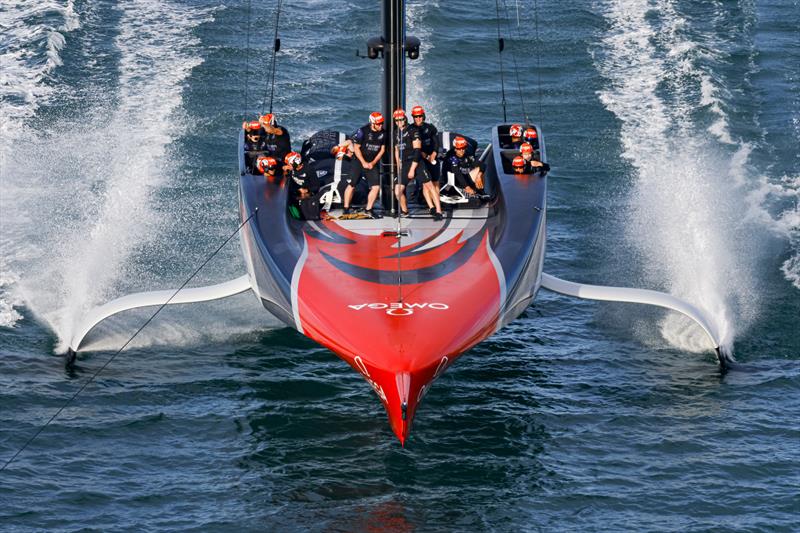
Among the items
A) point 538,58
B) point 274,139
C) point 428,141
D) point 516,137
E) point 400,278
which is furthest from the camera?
point 538,58

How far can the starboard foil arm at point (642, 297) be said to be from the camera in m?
15.5

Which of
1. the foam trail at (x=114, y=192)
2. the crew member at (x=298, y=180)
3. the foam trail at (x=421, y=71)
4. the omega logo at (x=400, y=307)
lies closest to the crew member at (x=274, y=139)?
the crew member at (x=298, y=180)

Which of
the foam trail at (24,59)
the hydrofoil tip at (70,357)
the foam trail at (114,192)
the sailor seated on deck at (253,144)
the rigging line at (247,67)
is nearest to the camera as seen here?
the hydrofoil tip at (70,357)

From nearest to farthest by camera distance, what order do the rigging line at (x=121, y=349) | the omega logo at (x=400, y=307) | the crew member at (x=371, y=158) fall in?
1. the omega logo at (x=400, y=307)
2. the rigging line at (x=121, y=349)
3. the crew member at (x=371, y=158)

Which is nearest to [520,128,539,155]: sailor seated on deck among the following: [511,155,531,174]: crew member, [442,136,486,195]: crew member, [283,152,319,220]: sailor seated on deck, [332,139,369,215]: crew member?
[511,155,531,174]: crew member

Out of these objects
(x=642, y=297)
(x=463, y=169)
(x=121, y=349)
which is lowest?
(x=121, y=349)

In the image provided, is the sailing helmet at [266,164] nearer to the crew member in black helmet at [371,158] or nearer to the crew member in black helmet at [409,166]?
the crew member in black helmet at [371,158]

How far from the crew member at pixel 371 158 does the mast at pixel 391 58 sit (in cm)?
14

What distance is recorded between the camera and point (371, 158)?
1625cm

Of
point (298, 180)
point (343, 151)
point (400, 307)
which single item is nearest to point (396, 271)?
point (400, 307)

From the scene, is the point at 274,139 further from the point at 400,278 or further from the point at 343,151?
the point at 400,278

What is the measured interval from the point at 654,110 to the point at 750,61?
2.74 metres

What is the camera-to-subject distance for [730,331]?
16.2m

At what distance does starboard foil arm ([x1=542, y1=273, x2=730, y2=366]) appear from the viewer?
50.9 feet
